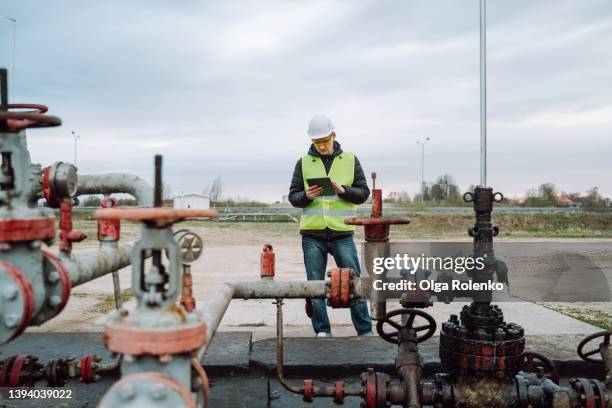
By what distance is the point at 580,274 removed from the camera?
329 inches

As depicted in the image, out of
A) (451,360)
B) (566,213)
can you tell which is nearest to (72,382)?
(451,360)

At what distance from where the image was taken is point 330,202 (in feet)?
13.8

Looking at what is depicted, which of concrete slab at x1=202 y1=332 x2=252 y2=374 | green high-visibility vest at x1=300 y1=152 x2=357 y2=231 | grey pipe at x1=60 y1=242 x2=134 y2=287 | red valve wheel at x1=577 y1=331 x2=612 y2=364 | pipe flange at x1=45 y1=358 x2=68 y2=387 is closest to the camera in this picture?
grey pipe at x1=60 y1=242 x2=134 y2=287

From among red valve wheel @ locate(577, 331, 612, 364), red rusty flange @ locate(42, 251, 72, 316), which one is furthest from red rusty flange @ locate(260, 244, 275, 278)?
red valve wheel @ locate(577, 331, 612, 364)

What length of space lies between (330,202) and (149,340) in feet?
9.49

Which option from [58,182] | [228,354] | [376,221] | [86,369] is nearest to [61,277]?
[58,182]

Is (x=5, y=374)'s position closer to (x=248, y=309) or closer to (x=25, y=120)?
(x=25, y=120)

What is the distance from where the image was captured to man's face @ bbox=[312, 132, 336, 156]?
4211 millimetres

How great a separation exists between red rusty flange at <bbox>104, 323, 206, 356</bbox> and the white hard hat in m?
2.91

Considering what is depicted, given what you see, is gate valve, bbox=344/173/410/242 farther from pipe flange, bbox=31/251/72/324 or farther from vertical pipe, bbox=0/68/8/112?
vertical pipe, bbox=0/68/8/112

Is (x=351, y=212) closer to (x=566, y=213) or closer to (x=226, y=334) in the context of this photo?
(x=226, y=334)

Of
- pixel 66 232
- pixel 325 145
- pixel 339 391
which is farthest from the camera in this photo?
pixel 325 145

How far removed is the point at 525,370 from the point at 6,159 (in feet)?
8.71

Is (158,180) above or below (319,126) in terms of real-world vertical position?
below
